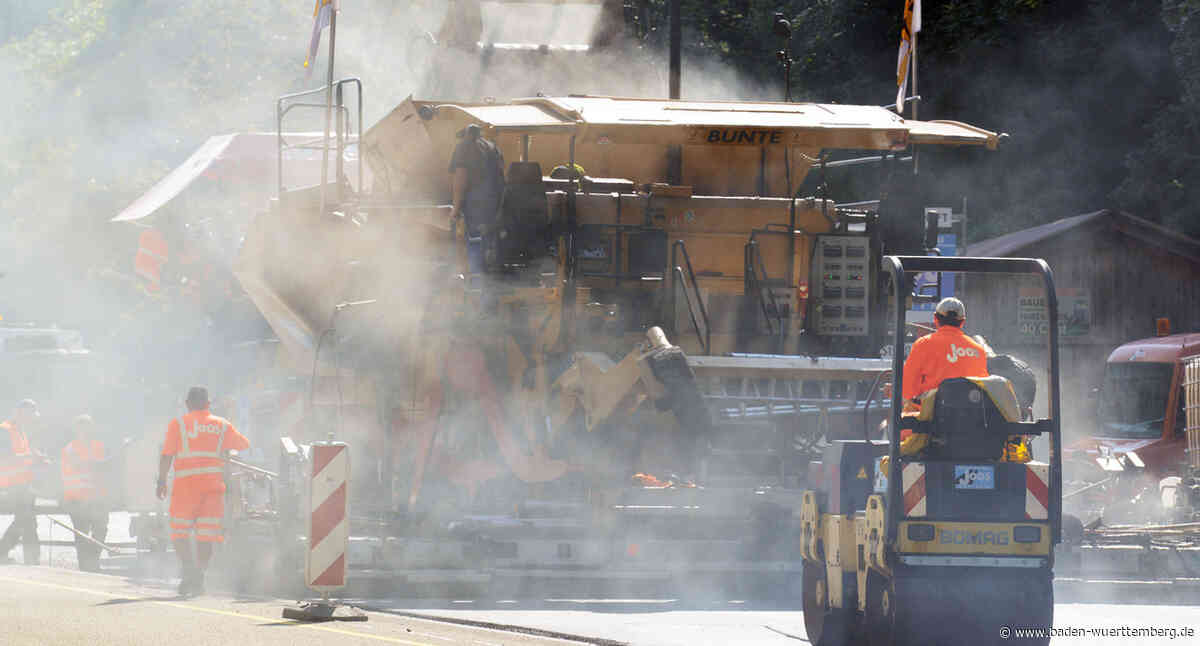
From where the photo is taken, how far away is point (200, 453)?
13211 millimetres

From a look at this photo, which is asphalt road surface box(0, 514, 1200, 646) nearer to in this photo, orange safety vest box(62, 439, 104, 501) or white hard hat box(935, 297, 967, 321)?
white hard hat box(935, 297, 967, 321)

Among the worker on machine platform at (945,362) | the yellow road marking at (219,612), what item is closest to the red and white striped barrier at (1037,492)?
the worker on machine platform at (945,362)

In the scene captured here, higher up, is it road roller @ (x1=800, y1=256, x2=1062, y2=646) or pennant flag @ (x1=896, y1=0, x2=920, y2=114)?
pennant flag @ (x1=896, y1=0, x2=920, y2=114)

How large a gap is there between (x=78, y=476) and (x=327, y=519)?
6.70 metres

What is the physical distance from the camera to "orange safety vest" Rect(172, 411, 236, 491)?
1313 centimetres

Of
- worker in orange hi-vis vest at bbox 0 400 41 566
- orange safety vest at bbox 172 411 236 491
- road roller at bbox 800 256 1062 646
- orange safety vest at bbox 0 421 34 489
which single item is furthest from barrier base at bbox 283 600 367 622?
orange safety vest at bbox 0 421 34 489

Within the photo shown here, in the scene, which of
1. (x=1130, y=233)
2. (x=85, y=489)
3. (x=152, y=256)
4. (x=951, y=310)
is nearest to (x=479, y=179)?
(x=951, y=310)

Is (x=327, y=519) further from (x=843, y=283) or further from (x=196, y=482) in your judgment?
(x=843, y=283)

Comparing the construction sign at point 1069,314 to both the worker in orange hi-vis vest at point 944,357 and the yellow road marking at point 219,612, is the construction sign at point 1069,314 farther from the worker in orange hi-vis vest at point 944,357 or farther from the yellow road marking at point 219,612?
the worker in orange hi-vis vest at point 944,357

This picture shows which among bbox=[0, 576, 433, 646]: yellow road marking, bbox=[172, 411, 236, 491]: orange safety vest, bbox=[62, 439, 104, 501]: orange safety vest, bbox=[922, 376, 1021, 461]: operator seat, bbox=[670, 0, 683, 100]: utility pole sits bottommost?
bbox=[0, 576, 433, 646]: yellow road marking

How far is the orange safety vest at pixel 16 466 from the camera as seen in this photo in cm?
1688

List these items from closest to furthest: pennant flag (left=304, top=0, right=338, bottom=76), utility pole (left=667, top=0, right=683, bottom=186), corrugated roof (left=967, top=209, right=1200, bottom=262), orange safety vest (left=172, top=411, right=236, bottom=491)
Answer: orange safety vest (left=172, top=411, right=236, bottom=491)
utility pole (left=667, top=0, right=683, bottom=186)
pennant flag (left=304, top=0, right=338, bottom=76)
corrugated roof (left=967, top=209, right=1200, bottom=262)

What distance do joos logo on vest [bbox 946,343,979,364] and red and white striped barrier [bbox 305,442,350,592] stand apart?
14.2 feet

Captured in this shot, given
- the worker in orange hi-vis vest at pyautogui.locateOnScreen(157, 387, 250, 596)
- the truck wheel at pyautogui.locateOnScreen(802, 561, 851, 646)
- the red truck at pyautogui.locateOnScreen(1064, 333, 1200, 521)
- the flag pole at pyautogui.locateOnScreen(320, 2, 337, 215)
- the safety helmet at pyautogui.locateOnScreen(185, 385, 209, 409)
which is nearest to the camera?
the truck wheel at pyautogui.locateOnScreen(802, 561, 851, 646)
